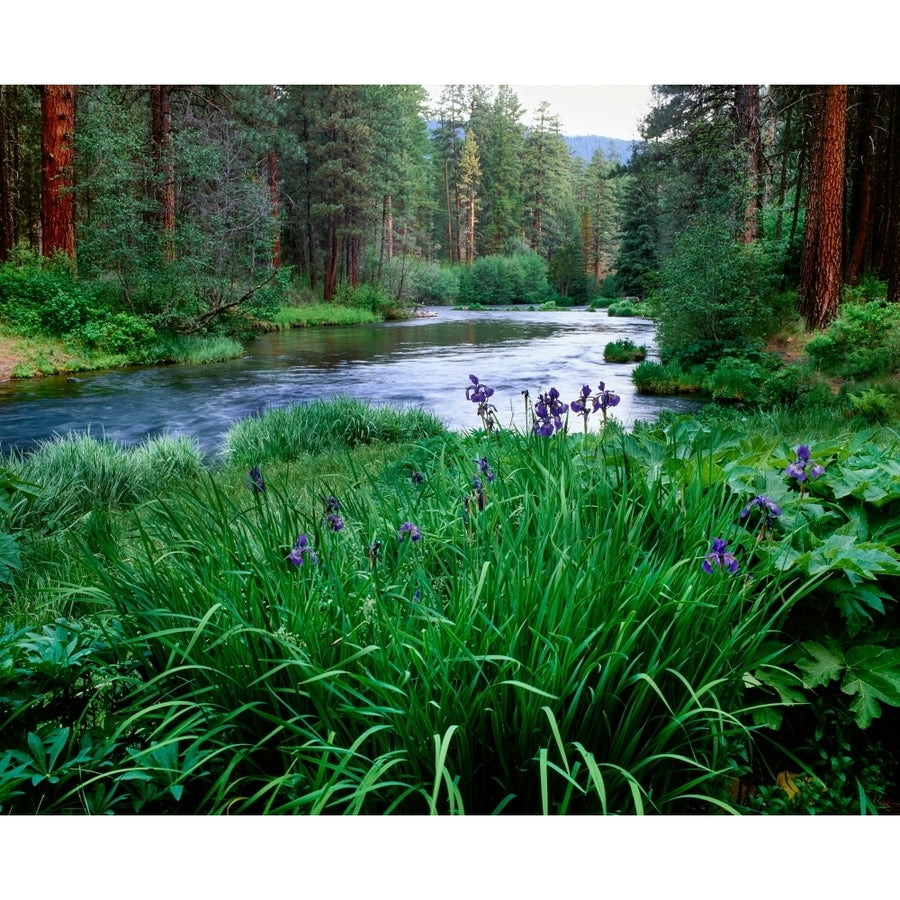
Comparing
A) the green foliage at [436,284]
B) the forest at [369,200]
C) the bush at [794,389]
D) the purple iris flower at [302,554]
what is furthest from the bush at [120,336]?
the bush at [794,389]

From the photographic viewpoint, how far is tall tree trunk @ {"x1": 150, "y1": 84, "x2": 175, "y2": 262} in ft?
15.9

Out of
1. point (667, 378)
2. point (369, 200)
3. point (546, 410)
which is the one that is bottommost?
point (667, 378)

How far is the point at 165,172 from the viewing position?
4.96m

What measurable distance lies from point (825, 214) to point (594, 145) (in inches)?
100

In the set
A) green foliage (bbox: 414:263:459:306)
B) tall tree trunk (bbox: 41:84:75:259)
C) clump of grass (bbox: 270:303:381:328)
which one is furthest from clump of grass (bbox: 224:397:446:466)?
tall tree trunk (bbox: 41:84:75:259)

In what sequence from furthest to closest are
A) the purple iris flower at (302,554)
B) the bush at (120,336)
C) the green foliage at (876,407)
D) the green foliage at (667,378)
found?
the bush at (120,336) < the green foliage at (667,378) < the green foliage at (876,407) < the purple iris flower at (302,554)

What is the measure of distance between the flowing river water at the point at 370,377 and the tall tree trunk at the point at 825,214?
Result: 130 cm

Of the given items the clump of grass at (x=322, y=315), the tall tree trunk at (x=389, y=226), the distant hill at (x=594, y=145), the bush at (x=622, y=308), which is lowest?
the clump of grass at (x=322, y=315)

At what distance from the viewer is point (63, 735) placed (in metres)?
1.22

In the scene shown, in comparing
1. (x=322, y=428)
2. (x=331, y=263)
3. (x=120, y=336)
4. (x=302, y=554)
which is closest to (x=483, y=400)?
(x=302, y=554)

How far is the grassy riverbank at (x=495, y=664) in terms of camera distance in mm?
1201

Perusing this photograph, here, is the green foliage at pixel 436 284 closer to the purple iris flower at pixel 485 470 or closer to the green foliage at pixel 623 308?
the green foliage at pixel 623 308

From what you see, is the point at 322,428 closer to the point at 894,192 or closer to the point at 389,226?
the point at 389,226
